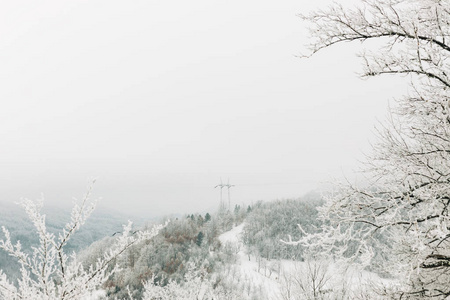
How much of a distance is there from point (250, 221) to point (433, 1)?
10033 centimetres

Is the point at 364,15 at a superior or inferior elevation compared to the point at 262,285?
superior

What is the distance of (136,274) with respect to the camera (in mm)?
64375

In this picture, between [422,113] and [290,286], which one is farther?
[290,286]

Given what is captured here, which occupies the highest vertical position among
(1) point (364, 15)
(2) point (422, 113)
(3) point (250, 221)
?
(1) point (364, 15)

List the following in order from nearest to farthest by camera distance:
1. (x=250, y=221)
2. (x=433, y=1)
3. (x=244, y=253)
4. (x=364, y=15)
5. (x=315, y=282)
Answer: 1. (x=433, y=1)
2. (x=364, y=15)
3. (x=315, y=282)
4. (x=244, y=253)
5. (x=250, y=221)

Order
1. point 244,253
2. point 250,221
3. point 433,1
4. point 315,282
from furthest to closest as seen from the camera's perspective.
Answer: point 250,221
point 244,253
point 315,282
point 433,1

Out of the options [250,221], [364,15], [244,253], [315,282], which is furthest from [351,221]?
[250,221]

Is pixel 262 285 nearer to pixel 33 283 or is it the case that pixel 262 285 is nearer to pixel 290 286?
pixel 290 286

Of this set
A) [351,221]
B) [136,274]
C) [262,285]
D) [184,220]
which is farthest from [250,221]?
[351,221]

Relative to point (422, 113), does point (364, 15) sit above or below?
above

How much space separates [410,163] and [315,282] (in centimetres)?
1074

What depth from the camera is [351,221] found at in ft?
14.2

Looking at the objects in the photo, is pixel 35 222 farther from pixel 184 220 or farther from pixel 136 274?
pixel 184 220

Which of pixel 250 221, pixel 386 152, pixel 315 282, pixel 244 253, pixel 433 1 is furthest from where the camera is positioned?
pixel 250 221
